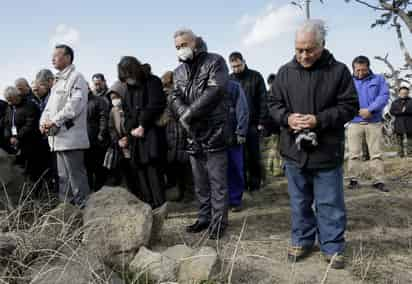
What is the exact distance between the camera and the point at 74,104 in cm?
446

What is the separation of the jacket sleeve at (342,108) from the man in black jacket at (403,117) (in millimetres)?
9344

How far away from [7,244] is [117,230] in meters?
0.81

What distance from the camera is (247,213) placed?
5.11m

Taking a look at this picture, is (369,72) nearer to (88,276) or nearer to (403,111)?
(88,276)

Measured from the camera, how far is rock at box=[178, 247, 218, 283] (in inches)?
111

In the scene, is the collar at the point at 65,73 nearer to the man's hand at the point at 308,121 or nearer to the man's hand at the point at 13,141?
the man's hand at the point at 13,141

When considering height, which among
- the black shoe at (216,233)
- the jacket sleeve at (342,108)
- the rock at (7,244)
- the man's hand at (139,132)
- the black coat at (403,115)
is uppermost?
the jacket sleeve at (342,108)

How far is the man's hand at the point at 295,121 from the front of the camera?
3242mm

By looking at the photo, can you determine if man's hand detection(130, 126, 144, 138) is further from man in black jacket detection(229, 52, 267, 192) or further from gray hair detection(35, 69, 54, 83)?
man in black jacket detection(229, 52, 267, 192)

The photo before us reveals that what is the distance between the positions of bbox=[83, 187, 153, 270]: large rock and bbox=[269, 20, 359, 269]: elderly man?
127cm

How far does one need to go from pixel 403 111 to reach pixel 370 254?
9.04m

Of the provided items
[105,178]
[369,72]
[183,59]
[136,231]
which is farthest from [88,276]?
[369,72]

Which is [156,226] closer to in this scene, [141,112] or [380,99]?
[141,112]

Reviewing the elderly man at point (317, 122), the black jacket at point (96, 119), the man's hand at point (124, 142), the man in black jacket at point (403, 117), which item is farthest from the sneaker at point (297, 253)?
the man in black jacket at point (403, 117)
